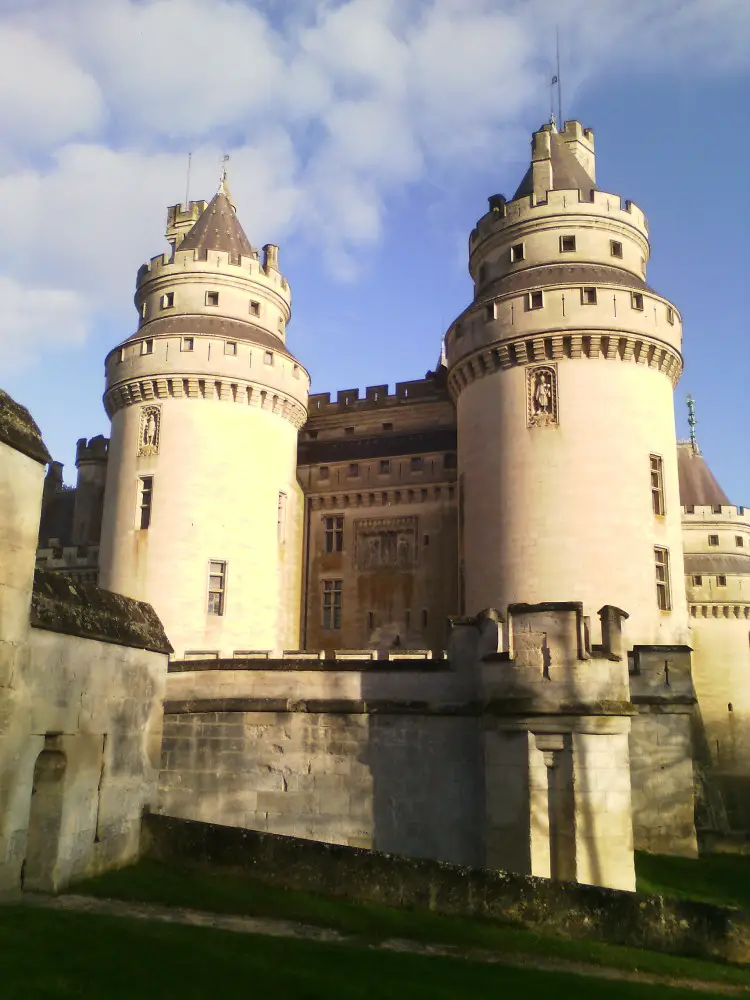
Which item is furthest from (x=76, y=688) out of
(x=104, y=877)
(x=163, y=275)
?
(x=163, y=275)

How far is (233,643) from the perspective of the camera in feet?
91.0

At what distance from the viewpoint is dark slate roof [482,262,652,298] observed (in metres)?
25.6

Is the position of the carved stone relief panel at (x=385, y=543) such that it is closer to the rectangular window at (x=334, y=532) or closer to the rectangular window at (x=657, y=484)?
the rectangular window at (x=334, y=532)

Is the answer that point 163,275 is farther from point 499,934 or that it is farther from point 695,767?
point 499,934

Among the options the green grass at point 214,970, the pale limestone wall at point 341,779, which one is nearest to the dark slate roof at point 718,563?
the pale limestone wall at point 341,779

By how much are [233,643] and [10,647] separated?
61.5 feet

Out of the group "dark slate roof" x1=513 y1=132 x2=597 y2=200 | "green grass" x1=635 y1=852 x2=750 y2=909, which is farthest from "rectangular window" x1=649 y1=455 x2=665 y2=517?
"green grass" x1=635 y1=852 x2=750 y2=909

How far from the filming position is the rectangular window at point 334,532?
3266cm

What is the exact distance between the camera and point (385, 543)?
32.0 m

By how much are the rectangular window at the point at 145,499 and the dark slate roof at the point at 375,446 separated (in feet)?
22.9

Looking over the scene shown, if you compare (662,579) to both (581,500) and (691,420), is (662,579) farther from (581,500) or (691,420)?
(691,420)

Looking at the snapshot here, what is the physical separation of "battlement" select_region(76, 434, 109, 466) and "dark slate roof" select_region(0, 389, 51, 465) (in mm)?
29818

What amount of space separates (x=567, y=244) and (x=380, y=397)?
400 inches

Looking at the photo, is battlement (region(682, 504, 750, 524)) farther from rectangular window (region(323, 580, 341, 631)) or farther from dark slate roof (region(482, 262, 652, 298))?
rectangular window (region(323, 580, 341, 631))
